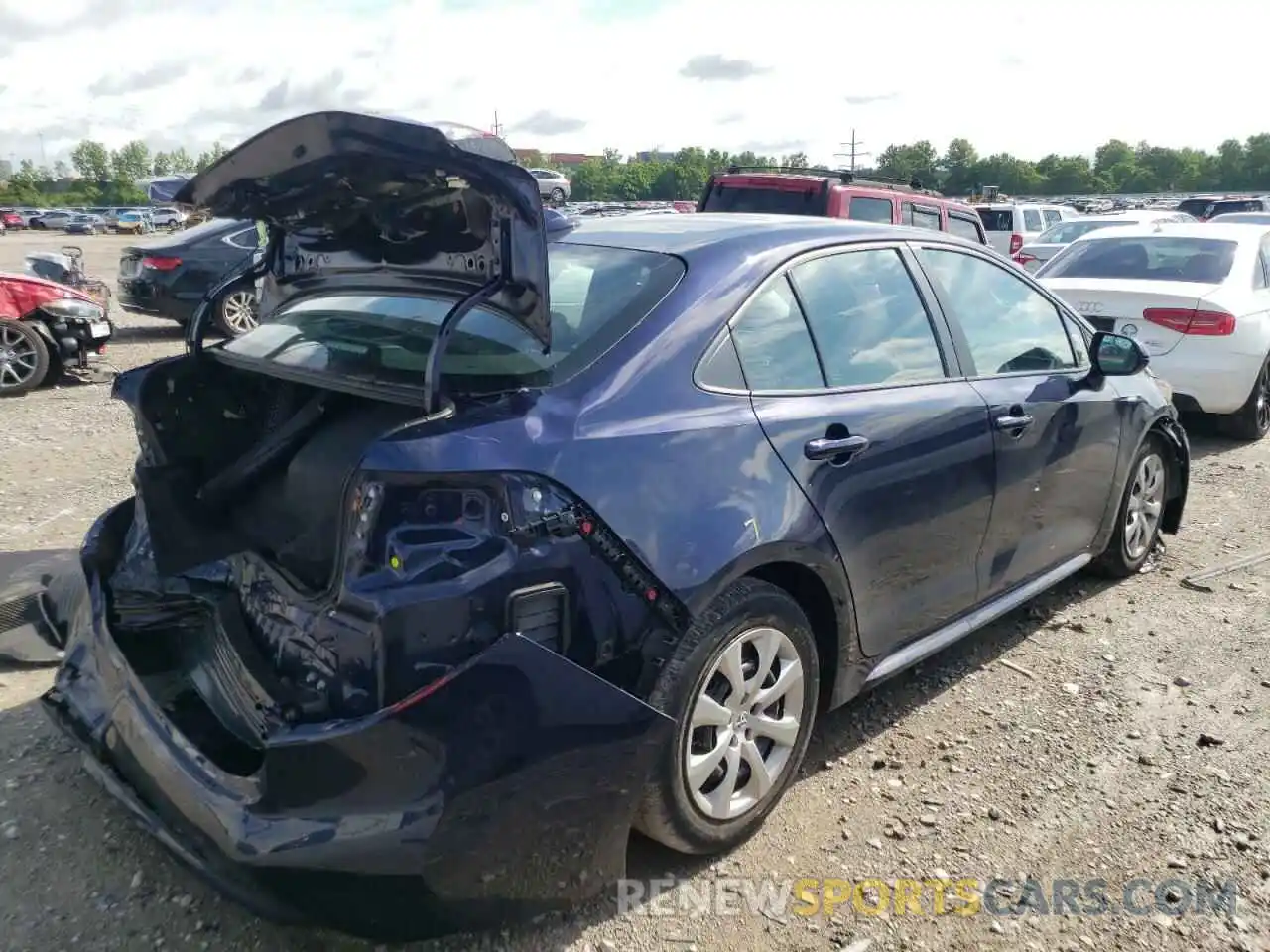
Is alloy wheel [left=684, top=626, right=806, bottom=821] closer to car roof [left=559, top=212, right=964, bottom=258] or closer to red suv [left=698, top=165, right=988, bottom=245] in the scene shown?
car roof [left=559, top=212, right=964, bottom=258]

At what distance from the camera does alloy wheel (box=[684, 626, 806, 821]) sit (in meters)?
2.70

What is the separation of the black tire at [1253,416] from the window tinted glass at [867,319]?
17.7ft

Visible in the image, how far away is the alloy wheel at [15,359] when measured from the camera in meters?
8.71

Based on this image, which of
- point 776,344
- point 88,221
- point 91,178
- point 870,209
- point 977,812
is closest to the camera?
point 776,344

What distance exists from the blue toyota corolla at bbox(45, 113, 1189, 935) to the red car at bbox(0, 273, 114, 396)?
6574mm

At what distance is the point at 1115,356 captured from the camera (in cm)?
427

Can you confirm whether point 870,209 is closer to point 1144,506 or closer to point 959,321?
point 1144,506

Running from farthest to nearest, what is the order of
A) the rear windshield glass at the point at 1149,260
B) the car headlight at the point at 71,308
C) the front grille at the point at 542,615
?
the car headlight at the point at 71,308
the rear windshield glass at the point at 1149,260
the front grille at the point at 542,615

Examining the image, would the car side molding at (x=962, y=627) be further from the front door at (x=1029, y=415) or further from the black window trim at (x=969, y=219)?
the black window trim at (x=969, y=219)

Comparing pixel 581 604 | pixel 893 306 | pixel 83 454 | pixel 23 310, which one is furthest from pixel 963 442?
pixel 23 310

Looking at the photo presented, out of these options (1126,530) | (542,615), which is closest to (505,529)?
(542,615)

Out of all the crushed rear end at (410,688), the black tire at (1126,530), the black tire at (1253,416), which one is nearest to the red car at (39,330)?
the crushed rear end at (410,688)

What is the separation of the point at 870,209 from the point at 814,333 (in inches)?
323

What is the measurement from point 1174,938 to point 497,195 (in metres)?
2.55
